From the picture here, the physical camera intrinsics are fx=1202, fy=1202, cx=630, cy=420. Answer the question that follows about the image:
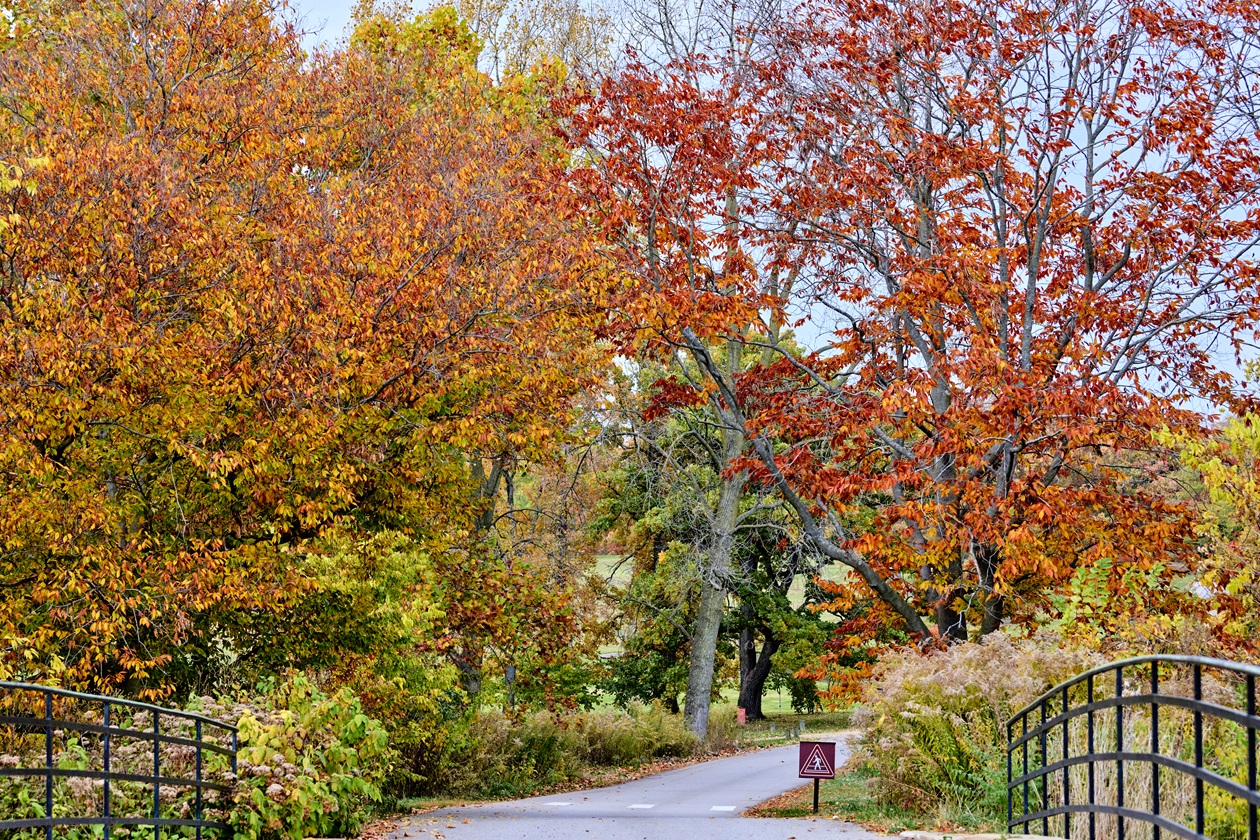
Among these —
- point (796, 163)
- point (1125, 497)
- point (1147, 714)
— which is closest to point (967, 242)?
point (796, 163)

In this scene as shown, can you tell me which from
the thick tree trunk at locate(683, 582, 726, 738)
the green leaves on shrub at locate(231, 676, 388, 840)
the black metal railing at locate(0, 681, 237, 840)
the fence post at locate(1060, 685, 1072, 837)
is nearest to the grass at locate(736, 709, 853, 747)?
the thick tree trunk at locate(683, 582, 726, 738)

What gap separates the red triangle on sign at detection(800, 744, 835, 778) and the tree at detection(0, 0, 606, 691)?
634 centimetres

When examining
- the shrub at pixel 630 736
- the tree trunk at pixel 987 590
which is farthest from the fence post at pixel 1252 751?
the shrub at pixel 630 736

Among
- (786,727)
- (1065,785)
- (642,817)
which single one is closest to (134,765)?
(642,817)

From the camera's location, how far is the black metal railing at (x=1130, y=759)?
21.3 ft

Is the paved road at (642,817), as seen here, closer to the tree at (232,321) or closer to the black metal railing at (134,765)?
the black metal railing at (134,765)

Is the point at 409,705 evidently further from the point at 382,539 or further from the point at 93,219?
the point at 93,219

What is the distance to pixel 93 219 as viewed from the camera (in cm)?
1428

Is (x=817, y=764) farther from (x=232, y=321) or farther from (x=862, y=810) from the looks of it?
(x=232, y=321)

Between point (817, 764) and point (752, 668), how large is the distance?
27.9 m

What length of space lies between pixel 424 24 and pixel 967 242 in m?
14.4

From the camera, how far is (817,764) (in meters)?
14.4

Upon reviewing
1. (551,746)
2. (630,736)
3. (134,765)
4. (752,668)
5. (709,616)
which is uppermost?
(134,765)

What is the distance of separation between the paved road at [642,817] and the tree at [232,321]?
3711 mm
